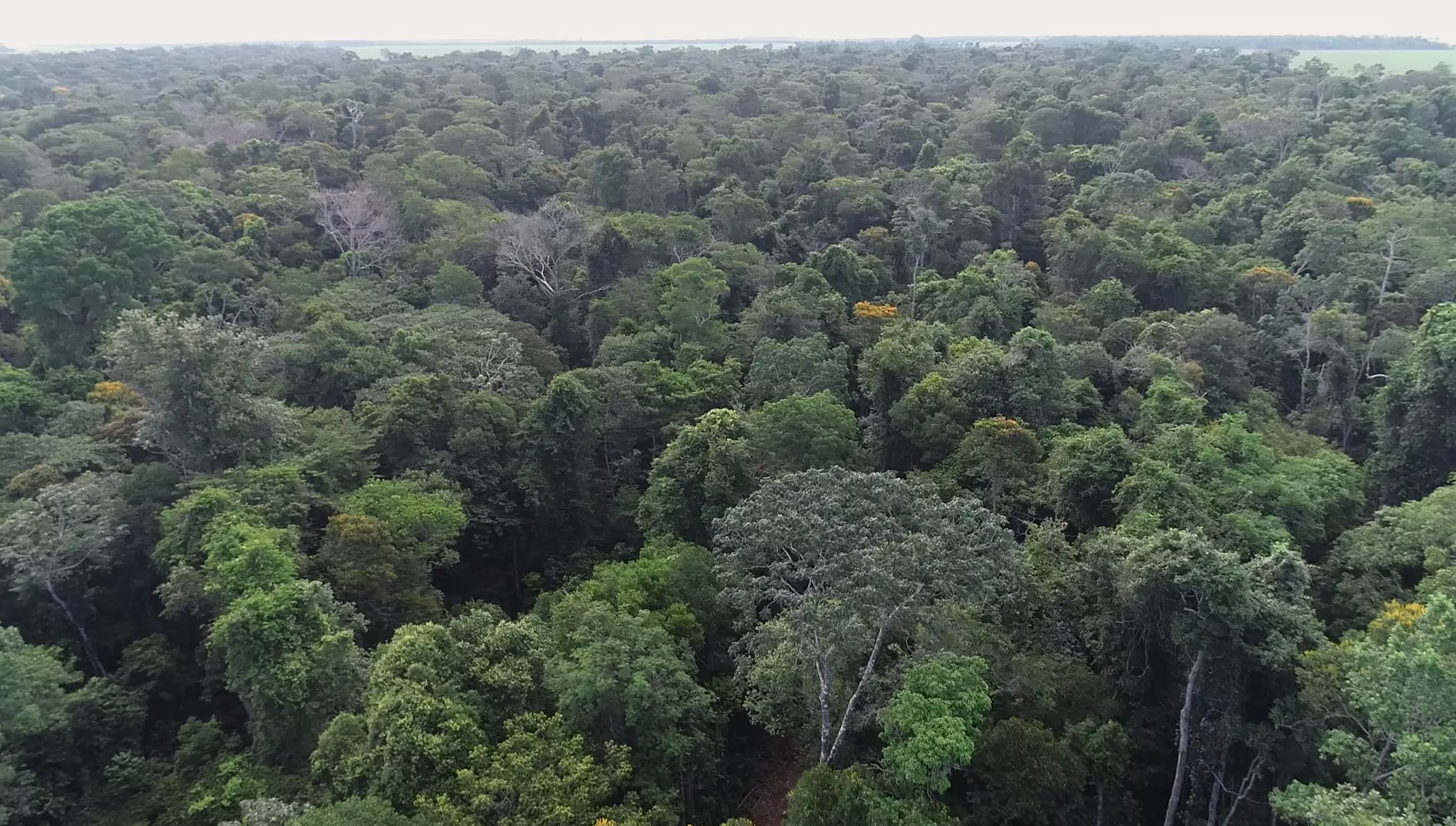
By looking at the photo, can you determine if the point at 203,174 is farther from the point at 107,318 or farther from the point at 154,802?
the point at 154,802

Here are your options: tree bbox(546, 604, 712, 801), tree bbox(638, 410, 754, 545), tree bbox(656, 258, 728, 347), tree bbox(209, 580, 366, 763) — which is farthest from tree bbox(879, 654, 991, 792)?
tree bbox(656, 258, 728, 347)

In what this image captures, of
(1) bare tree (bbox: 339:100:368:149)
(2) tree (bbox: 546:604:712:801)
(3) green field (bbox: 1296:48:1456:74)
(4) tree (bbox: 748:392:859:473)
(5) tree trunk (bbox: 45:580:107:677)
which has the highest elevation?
(3) green field (bbox: 1296:48:1456:74)

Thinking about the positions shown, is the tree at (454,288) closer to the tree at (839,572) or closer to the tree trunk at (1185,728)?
the tree at (839,572)

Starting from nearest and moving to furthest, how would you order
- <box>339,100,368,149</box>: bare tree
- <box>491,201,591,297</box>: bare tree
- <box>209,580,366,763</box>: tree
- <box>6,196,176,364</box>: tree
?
<box>209,580,366,763</box>: tree
<box>6,196,176,364</box>: tree
<box>491,201,591,297</box>: bare tree
<box>339,100,368,149</box>: bare tree

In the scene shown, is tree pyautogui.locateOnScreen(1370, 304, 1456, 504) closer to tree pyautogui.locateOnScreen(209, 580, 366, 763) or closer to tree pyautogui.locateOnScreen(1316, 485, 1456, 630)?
tree pyautogui.locateOnScreen(1316, 485, 1456, 630)

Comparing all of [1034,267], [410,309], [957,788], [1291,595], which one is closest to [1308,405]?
[1034,267]

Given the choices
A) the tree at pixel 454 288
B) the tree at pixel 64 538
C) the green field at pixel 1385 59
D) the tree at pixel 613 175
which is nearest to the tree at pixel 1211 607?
the tree at pixel 64 538

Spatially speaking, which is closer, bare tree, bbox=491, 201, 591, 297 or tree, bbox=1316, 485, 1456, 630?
tree, bbox=1316, 485, 1456, 630
